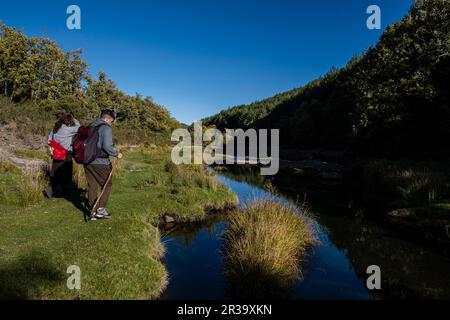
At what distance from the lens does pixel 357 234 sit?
1137cm

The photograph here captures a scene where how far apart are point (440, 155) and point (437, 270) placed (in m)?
21.8

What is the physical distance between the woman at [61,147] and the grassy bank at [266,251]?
5.77 metres

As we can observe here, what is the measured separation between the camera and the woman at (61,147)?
973 centimetres

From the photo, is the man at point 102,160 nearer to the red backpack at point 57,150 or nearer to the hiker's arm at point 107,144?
the hiker's arm at point 107,144

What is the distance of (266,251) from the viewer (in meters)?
6.99

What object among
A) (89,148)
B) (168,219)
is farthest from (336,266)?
(89,148)

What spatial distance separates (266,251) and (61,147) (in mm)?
7244

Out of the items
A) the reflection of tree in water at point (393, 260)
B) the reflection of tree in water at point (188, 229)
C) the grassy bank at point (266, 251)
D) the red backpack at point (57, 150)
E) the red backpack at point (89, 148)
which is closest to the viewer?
the grassy bank at point (266, 251)

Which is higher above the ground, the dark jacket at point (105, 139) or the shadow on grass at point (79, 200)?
the dark jacket at point (105, 139)

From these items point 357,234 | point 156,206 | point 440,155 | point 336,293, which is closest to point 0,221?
point 156,206

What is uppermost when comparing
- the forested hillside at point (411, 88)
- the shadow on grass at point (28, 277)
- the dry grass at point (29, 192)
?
the forested hillside at point (411, 88)

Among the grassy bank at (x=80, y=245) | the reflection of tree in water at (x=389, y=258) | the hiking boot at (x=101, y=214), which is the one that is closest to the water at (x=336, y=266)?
the reflection of tree in water at (x=389, y=258)

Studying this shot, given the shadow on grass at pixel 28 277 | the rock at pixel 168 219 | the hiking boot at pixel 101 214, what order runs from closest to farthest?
the shadow on grass at pixel 28 277, the hiking boot at pixel 101 214, the rock at pixel 168 219

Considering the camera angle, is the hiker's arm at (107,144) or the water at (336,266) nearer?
the water at (336,266)
